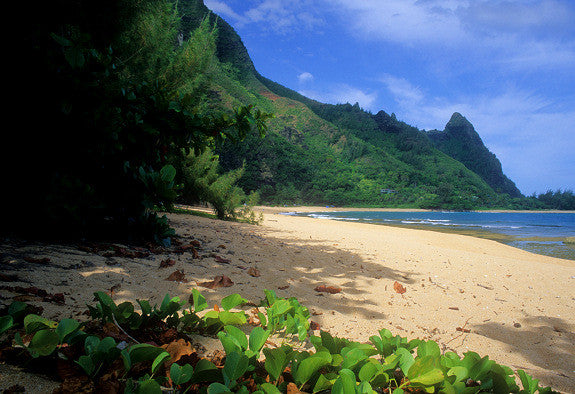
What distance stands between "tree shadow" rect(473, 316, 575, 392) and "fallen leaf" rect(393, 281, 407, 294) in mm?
694

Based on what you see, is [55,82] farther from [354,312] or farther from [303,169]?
[303,169]

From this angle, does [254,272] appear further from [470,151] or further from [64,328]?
[470,151]

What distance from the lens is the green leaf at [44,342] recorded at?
813 millimetres

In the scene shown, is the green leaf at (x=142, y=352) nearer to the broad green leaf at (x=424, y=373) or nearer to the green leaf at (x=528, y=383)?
the broad green leaf at (x=424, y=373)

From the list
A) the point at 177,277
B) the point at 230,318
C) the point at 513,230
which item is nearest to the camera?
the point at 230,318

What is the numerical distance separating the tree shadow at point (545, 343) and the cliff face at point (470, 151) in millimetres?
127054

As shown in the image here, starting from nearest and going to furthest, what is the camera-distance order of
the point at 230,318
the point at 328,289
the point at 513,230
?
the point at 230,318, the point at 328,289, the point at 513,230

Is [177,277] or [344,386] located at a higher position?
[344,386]

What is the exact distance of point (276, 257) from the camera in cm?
368

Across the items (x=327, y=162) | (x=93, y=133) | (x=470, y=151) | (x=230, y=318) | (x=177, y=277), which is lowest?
(x=177, y=277)

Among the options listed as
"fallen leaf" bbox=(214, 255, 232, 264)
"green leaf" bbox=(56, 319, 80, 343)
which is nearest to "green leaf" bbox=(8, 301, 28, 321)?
"green leaf" bbox=(56, 319, 80, 343)

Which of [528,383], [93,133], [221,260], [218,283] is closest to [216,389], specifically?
[528,383]

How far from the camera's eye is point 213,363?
0.87 meters

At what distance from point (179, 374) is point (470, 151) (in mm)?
139051
